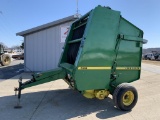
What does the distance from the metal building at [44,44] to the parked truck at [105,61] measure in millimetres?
7248

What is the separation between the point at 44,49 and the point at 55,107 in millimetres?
8067

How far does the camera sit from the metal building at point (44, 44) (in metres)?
12.9

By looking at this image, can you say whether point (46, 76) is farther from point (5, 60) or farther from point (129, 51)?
point (5, 60)

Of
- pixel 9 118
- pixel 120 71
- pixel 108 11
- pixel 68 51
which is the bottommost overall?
pixel 9 118

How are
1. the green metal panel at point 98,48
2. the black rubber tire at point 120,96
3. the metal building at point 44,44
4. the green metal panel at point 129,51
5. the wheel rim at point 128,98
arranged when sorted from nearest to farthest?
1. the green metal panel at point 98,48
2. the black rubber tire at point 120,96
3. the wheel rim at point 128,98
4. the green metal panel at point 129,51
5. the metal building at point 44,44

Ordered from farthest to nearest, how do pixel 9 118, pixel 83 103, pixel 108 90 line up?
pixel 83 103
pixel 108 90
pixel 9 118

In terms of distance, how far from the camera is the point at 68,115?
479 centimetres

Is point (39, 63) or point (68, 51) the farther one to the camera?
point (39, 63)

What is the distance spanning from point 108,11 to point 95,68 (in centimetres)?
152

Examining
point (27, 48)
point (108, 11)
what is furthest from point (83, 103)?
point (27, 48)

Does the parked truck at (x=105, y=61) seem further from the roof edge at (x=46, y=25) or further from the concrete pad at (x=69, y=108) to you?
the roof edge at (x=46, y=25)

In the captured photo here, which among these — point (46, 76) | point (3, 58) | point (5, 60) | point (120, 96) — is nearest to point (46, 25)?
point (3, 58)

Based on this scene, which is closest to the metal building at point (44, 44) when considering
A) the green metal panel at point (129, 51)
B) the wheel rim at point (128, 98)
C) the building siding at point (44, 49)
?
the building siding at point (44, 49)

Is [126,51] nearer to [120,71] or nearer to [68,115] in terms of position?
[120,71]
